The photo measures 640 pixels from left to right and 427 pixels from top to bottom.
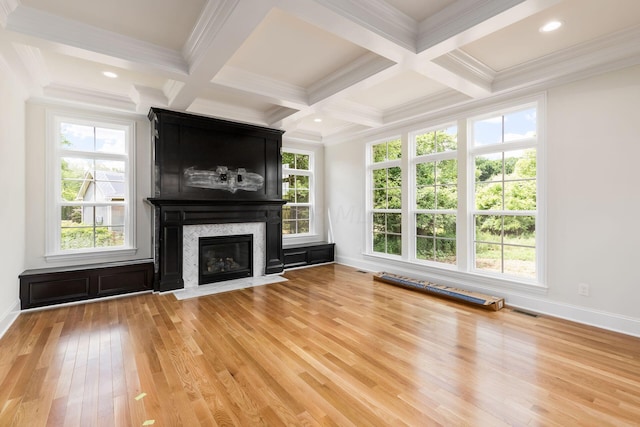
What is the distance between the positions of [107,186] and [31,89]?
1.45 meters

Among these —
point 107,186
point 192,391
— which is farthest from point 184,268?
point 192,391

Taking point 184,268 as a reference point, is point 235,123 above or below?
above

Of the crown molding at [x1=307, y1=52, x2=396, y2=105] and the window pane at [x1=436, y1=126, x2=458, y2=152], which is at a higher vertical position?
the crown molding at [x1=307, y1=52, x2=396, y2=105]

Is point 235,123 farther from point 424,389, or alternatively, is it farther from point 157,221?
point 424,389

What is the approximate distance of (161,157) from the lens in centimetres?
444

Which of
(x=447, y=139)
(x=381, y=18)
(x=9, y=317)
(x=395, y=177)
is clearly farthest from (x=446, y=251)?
(x=9, y=317)

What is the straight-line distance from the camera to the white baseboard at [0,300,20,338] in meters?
3.01

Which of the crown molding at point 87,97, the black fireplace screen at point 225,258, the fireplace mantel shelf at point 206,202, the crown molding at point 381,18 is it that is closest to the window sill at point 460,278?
the fireplace mantel shelf at point 206,202

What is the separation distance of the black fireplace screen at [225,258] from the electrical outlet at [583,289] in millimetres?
4699

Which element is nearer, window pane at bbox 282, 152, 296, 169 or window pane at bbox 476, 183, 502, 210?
window pane at bbox 476, 183, 502, 210

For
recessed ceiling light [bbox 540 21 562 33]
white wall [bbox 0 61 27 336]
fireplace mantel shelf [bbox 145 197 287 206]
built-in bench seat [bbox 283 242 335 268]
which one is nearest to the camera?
recessed ceiling light [bbox 540 21 562 33]

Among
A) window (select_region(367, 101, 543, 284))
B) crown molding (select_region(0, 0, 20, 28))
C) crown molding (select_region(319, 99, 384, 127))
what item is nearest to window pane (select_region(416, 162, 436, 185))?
window (select_region(367, 101, 543, 284))

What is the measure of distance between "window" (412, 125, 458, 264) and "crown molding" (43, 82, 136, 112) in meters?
4.62

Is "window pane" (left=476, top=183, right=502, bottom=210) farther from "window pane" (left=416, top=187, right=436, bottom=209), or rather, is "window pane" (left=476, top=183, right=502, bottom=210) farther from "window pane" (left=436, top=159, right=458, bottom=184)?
"window pane" (left=416, top=187, right=436, bottom=209)
